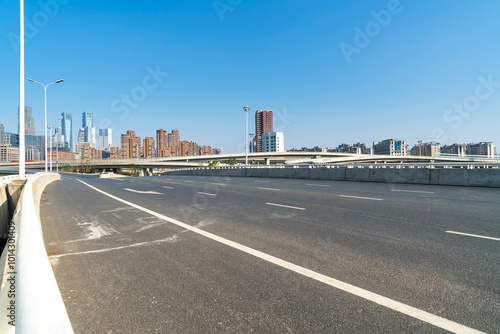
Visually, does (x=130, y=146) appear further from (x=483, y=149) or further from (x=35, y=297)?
(x=483, y=149)

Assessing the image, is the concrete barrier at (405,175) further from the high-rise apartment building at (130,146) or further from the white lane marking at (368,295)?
the high-rise apartment building at (130,146)

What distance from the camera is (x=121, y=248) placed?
5.05 m

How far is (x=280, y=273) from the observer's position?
12.2ft

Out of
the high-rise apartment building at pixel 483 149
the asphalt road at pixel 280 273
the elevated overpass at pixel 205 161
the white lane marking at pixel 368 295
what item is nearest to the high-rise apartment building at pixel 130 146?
the elevated overpass at pixel 205 161

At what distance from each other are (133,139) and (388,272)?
19653 centimetres

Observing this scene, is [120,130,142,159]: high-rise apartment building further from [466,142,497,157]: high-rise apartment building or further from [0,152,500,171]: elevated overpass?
[466,142,497,157]: high-rise apartment building

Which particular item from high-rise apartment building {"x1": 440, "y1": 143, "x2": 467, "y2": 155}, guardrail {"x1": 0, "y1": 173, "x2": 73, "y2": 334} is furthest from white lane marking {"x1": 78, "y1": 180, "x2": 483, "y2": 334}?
high-rise apartment building {"x1": 440, "y1": 143, "x2": 467, "y2": 155}

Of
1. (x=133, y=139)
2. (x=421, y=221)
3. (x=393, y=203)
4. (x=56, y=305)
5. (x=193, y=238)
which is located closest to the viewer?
(x=56, y=305)

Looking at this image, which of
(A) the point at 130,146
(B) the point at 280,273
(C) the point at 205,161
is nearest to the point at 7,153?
(A) the point at 130,146

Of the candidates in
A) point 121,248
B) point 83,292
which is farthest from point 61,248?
point 83,292

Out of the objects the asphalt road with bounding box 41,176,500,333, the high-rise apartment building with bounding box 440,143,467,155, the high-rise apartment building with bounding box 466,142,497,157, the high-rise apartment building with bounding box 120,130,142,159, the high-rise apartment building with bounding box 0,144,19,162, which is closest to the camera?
the asphalt road with bounding box 41,176,500,333

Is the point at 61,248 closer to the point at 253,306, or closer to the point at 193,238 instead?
the point at 193,238

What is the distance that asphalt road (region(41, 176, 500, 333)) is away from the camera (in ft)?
8.77

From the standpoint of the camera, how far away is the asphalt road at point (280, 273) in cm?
267
